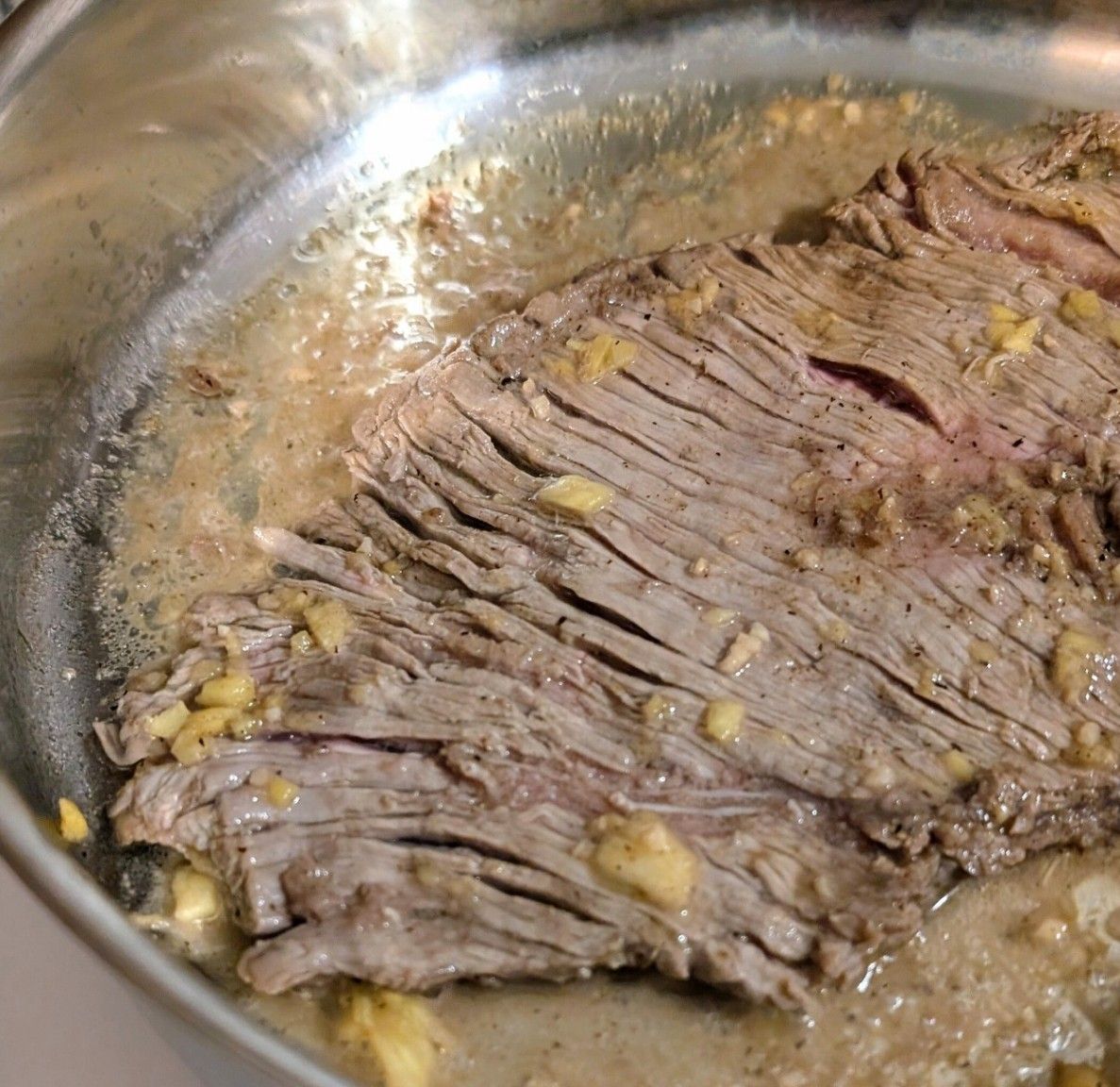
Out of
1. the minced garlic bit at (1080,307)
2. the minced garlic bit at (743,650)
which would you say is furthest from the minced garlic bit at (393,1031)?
the minced garlic bit at (1080,307)

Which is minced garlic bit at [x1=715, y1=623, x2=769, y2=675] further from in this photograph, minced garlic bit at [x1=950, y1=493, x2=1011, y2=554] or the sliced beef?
the sliced beef

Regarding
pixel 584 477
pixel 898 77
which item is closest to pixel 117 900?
pixel 584 477

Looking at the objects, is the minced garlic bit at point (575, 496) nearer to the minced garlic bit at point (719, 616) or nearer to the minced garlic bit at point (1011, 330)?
the minced garlic bit at point (719, 616)

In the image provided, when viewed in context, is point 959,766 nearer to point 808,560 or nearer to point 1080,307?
point 808,560

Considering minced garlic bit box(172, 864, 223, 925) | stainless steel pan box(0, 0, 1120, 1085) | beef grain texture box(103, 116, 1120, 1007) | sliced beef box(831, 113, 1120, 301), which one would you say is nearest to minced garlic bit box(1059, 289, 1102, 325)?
beef grain texture box(103, 116, 1120, 1007)

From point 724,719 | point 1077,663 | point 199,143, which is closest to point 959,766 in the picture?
point 1077,663
